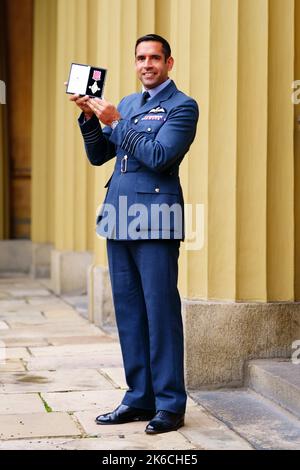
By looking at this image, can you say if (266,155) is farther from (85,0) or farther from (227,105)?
(85,0)

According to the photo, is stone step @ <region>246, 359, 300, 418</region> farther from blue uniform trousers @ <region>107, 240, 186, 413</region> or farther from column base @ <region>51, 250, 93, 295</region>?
column base @ <region>51, 250, 93, 295</region>

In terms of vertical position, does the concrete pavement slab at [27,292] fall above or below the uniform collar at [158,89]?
below

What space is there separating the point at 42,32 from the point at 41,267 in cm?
332

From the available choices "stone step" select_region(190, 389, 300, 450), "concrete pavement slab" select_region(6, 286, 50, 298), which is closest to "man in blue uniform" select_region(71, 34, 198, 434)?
"stone step" select_region(190, 389, 300, 450)

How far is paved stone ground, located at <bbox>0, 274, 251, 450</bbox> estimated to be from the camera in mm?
4359

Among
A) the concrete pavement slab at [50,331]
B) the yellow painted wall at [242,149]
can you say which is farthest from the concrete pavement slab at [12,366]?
the yellow painted wall at [242,149]

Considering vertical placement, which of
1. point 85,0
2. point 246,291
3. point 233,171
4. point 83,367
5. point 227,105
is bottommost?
point 83,367

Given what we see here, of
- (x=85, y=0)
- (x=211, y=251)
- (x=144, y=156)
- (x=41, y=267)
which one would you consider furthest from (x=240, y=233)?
(x=41, y=267)

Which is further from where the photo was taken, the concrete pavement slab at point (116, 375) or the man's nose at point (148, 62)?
the concrete pavement slab at point (116, 375)

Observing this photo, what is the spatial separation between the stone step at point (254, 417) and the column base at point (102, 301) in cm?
282

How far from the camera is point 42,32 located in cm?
1333

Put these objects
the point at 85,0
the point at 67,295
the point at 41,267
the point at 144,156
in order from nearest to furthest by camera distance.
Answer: the point at 144,156 → the point at 85,0 → the point at 67,295 → the point at 41,267

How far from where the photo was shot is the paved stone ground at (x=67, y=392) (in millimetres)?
4359

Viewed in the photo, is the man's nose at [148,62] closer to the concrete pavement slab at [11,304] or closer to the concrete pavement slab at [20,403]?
the concrete pavement slab at [20,403]
